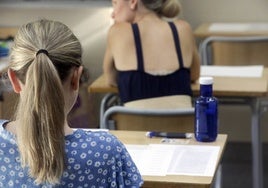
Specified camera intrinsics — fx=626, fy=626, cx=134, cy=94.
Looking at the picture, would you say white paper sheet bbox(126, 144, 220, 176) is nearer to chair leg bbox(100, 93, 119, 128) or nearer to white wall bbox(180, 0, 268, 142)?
chair leg bbox(100, 93, 119, 128)

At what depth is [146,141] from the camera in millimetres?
2207

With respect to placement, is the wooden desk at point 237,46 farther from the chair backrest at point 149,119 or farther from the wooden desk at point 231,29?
the chair backrest at point 149,119

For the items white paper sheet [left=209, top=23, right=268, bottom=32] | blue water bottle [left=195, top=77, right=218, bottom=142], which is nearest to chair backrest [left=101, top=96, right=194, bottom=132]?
blue water bottle [left=195, top=77, right=218, bottom=142]

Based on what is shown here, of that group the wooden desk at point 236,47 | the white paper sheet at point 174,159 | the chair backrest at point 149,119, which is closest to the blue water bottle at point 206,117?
the white paper sheet at point 174,159

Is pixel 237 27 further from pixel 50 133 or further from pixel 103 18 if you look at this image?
pixel 50 133

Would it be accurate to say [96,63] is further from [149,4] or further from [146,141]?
[146,141]

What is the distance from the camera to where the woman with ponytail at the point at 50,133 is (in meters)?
1.54

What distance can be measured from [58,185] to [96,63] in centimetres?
320

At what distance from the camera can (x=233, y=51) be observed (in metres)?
4.04

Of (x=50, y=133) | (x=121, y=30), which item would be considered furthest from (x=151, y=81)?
(x=50, y=133)

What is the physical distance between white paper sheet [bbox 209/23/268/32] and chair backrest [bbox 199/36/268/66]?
0.98 feet

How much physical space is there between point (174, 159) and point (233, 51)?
7.05 feet

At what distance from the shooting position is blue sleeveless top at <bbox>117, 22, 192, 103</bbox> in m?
2.93

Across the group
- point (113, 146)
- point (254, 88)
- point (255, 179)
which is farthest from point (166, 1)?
point (113, 146)
